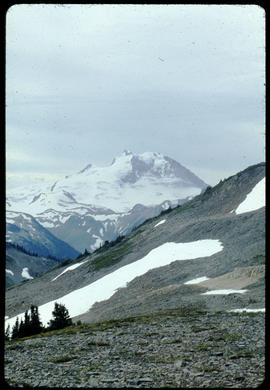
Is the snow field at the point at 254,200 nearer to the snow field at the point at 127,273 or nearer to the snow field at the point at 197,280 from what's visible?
the snow field at the point at 127,273

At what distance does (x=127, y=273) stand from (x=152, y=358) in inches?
3235

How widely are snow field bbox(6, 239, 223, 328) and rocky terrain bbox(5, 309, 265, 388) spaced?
57.4 meters

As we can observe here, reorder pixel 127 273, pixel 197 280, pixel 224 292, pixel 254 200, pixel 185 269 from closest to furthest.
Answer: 1. pixel 224 292
2. pixel 197 280
3. pixel 185 269
4. pixel 127 273
5. pixel 254 200

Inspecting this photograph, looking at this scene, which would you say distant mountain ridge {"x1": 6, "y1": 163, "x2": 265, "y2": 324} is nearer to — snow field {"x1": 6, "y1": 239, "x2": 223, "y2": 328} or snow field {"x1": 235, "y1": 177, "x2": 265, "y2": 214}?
snow field {"x1": 6, "y1": 239, "x2": 223, "y2": 328}

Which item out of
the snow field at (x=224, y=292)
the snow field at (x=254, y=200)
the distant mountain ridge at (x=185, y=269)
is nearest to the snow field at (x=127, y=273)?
the distant mountain ridge at (x=185, y=269)

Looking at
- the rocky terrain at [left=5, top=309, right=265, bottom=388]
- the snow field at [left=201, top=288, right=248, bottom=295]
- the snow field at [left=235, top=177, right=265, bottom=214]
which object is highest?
the snow field at [left=235, top=177, right=265, bottom=214]

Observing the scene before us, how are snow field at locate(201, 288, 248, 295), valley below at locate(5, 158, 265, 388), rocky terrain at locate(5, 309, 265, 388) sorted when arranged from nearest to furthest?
rocky terrain at locate(5, 309, 265, 388)
valley below at locate(5, 158, 265, 388)
snow field at locate(201, 288, 248, 295)

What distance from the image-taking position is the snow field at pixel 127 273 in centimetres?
9462

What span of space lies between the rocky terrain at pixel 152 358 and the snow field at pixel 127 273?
57.4 m

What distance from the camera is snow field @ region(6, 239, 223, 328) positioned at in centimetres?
9462

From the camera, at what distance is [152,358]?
23.0 m

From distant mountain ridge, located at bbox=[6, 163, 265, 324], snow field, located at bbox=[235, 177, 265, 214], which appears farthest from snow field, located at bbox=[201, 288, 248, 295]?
snow field, located at bbox=[235, 177, 265, 214]

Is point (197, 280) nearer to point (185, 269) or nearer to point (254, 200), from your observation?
A: point (185, 269)

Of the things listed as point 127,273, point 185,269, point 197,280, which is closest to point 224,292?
point 197,280
